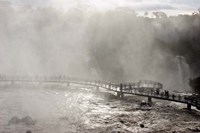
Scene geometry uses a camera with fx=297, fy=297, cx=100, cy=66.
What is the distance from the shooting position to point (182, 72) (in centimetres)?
8894

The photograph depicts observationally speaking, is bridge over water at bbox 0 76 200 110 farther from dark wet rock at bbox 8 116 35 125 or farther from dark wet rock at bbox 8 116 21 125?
dark wet rock at bbox 8 116 21 125

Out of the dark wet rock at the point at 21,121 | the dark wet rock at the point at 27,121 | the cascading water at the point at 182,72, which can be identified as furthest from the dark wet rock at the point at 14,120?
the cascading water at the point at 182,72

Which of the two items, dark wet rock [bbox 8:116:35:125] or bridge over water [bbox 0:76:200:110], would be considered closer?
dark wet rock [bbox 8:116:35:125]

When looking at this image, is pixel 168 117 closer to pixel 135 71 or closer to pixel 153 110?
pixel 153 110

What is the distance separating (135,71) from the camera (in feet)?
323

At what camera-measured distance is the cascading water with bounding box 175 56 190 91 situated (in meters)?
81.3

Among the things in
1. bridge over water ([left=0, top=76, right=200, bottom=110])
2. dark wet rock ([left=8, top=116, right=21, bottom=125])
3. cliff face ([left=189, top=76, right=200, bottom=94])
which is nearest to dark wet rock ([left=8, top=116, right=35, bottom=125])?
dark wet rock ([left=8, top=116, right=21, bottom=125])

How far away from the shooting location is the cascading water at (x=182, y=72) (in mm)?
81338

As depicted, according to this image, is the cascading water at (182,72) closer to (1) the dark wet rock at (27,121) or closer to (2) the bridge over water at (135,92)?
(2) the bridge over water at (135,92)

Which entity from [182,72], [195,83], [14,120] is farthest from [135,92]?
[182,72]

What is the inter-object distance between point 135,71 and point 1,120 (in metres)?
67.3

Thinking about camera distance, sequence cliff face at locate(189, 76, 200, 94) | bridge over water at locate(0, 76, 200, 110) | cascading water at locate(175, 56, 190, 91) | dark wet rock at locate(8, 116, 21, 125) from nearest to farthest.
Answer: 1. dark wet rock at locate(8, 116, 21, 125)
2. bridge over water at locate(0, 76, 200, 110)
3. cliff face at locate(189, 76, 200, 94)
4. cascading water at locate(175, 56, 190, 91)

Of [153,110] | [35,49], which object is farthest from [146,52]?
[153,110]

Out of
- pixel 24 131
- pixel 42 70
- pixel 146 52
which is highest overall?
pixel 146 52
